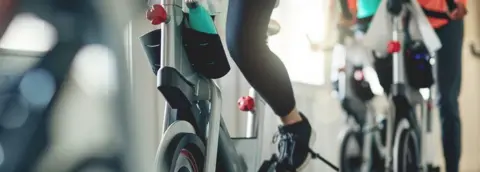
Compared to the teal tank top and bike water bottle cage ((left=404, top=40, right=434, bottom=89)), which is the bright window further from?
bike water bottle cage ((left=404, top=40, right=434, bottom=89))

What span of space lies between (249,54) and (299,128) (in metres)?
0.27

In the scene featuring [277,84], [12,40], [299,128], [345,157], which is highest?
[12,40]

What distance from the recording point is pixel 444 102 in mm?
1764

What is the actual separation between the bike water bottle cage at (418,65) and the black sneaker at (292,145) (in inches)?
19.0

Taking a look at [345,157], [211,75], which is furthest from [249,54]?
[345,157]

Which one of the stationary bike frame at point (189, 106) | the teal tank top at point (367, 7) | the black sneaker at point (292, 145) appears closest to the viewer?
the stationary bike frame at point (189, 106)

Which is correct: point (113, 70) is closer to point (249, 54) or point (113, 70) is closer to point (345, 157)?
point (249, 54)

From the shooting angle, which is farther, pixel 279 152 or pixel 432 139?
pixel 432 139

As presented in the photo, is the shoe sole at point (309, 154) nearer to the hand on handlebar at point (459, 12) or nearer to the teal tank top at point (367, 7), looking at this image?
the teal tank top at point (367, 7)

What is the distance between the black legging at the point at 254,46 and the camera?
47.3 inches

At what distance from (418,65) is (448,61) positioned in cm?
9

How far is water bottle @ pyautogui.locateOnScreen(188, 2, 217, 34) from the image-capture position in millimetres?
1147

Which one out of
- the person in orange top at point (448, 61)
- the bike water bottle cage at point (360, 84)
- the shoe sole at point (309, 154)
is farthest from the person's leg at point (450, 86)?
the shoe sole at point (309, 154)

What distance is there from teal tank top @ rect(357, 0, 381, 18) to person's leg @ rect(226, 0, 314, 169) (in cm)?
42
